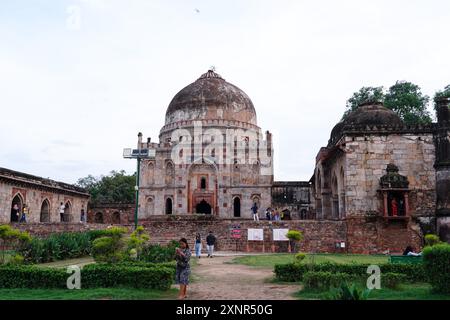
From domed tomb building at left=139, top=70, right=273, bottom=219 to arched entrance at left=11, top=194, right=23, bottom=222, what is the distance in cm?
858

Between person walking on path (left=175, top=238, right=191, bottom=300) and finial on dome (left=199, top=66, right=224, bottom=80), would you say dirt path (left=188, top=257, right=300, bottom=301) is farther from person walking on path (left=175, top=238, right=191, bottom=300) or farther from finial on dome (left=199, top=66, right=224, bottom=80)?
finial on dome (left=199, top=66, right=224, bottom=80)

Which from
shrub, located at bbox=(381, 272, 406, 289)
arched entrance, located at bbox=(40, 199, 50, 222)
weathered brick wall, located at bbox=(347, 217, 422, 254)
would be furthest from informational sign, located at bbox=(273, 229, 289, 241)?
arched entrance, located at bbox=(40, 199, 50, 222)

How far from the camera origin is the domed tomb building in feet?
98.8

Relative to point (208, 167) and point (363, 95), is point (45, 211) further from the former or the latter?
point (363, 95)

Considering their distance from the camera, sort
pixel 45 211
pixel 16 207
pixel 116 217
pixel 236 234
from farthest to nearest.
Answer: pixel 116 217 → pixel 45 211 → pixel 16 207 → pixel 236 234

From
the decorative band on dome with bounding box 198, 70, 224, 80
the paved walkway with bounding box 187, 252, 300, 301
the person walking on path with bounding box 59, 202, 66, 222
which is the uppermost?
the decorative band on dome with bounding box 198, 70, 224, 80

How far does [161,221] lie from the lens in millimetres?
18266

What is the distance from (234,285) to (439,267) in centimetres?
417

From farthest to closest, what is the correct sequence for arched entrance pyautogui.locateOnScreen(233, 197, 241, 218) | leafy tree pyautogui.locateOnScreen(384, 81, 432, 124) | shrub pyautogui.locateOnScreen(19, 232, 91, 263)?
arched entrance pyautogui.locateOnScreen(233, 197, 241, 218) → leafy tree pyautogui.locateOnScreen(384, 81, 432, 124) → shrub pyautogui.locateOnScreen(19, 232, 91, 263)

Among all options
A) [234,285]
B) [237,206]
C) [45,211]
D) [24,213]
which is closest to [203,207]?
[237,206]

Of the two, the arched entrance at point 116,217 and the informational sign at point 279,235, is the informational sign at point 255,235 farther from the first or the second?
the arched entrance at point 116,217

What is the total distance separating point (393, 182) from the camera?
17.2 meters
